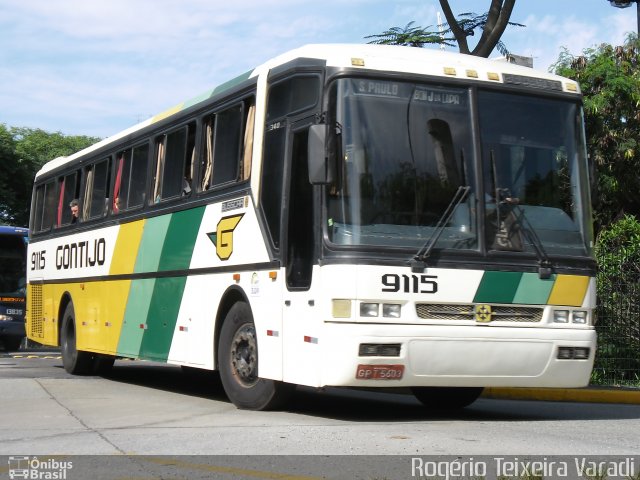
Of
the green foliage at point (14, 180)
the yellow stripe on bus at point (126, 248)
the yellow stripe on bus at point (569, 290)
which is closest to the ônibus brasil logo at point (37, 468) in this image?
the yellow stripe on bus at point (569, 290)

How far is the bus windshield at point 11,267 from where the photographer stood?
29797 mm

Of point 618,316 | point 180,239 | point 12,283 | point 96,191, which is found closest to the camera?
point 180,239

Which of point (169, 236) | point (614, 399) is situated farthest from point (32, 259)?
point (614, 399)

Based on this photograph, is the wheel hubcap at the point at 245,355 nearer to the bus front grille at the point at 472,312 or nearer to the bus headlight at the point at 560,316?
the bus front grille at the point at 472,312

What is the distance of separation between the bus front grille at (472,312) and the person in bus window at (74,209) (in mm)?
9265

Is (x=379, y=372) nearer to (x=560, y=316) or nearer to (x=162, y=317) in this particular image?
(x=560, y=316)

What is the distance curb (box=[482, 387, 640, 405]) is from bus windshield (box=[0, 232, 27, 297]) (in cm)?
1816

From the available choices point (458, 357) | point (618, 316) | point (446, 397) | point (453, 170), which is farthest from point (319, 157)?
point (618, 316)

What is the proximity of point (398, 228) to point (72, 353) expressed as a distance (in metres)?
9.55

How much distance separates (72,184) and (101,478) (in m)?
11.8

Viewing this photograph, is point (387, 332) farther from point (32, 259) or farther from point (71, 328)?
point (32, 259)

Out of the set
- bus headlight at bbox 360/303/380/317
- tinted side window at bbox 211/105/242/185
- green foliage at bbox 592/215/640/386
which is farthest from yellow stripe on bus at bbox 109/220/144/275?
green foliage at bbox 592/215/640/386

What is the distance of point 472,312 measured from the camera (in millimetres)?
10133

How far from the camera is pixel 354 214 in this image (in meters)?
9.84
